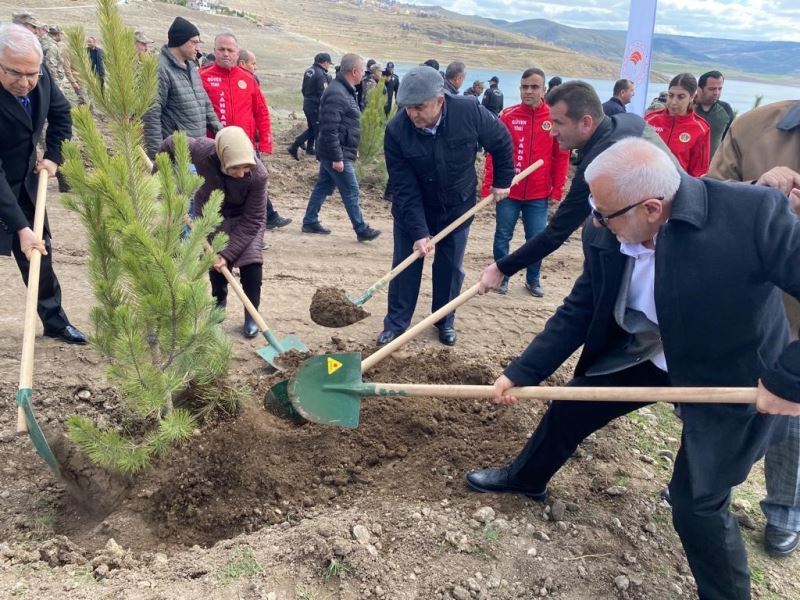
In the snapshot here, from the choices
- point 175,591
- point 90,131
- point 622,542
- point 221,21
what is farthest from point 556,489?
point 221,21

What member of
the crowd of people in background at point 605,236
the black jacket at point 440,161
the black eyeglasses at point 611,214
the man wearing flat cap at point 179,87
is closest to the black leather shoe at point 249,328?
the crowd of people in background at point 605,236

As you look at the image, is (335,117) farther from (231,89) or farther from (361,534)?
(361,534)

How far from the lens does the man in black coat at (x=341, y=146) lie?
614cm

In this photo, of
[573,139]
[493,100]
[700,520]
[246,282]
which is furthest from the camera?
[493,100]

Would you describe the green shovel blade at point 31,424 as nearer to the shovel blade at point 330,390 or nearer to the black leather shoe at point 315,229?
the shovel blade at point 330,390

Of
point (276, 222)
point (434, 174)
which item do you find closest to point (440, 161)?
point (434, 174)

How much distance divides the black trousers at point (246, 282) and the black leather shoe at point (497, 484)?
212cm

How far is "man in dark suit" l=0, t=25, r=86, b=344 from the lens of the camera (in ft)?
10.0

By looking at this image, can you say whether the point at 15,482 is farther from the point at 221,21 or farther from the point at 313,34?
the point at 313,34

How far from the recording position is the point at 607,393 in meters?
2.18

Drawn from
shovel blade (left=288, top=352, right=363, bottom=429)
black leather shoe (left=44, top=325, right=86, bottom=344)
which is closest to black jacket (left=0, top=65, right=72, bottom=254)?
black leather shoe (left=44, top=325, right=86, bottom=344)

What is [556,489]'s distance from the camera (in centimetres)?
288

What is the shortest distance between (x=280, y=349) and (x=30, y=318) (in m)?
1.48

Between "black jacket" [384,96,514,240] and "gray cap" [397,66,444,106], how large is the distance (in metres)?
0.29
